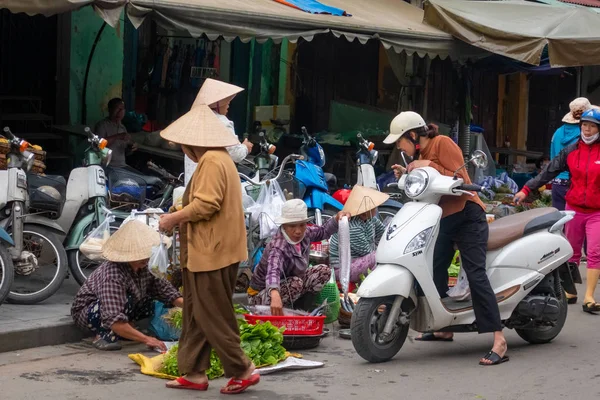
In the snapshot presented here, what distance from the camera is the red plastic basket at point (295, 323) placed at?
6852mm

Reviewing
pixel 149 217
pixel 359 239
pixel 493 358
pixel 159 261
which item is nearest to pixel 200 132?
pixel 159 261

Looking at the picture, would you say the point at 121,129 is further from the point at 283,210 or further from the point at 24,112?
the point at 283,210

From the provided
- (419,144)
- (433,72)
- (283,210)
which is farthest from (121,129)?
(433,72)

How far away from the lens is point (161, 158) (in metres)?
11.5

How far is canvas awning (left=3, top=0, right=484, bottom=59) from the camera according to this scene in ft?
27.5

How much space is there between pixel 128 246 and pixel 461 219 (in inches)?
88.0

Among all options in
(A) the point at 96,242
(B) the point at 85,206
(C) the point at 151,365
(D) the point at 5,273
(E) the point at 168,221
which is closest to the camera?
(E) the point at 168,221

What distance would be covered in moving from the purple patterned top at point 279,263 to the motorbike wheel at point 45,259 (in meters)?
1.50

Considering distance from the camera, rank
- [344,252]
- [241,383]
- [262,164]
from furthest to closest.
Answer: [262,164], [344,252], [241,383]

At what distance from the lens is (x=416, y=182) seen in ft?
22.1

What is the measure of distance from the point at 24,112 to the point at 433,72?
6973 millimetres

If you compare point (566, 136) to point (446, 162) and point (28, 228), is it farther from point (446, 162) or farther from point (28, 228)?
point (28, 228)

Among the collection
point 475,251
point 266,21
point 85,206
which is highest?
point 266,21

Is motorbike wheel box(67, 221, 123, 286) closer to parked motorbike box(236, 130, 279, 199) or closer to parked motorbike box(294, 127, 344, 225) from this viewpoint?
parked motorbike box(236, 130, 279, 199)
